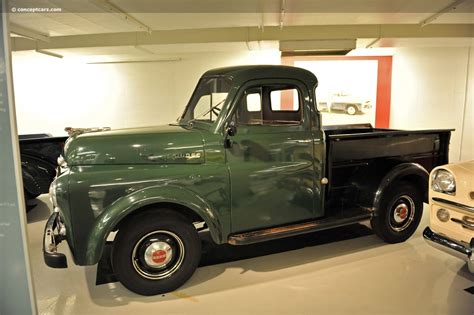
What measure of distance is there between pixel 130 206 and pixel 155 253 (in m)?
0.49

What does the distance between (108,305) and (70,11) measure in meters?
4.34

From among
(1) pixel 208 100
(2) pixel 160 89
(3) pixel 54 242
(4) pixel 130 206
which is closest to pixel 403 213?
(1) pixel 208 100

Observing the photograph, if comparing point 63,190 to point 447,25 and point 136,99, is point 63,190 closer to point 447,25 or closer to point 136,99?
point 136,99

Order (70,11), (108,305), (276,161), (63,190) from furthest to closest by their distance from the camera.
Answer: (70,11) < (276,161) < (108,305) < (63,190)

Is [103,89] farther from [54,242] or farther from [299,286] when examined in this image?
[299,286]

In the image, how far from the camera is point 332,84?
7.52 metres

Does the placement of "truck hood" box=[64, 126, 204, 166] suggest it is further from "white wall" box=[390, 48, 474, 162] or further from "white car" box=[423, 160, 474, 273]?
"white wall" box=[390, 48, 474, 162]

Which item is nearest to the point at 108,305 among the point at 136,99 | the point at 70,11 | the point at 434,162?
the point at 434,162

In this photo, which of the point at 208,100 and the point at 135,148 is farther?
the point at 208,100

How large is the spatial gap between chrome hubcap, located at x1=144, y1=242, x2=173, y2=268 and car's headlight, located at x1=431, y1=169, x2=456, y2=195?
2.23m

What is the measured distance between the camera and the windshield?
3207 mm

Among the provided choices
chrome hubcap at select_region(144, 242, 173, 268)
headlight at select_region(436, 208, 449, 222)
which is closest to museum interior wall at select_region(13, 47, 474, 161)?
chrome hubcap at select_region(144, 242, 173, 268)

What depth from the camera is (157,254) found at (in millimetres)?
2838

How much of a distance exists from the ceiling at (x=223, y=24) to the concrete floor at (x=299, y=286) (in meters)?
3.38
